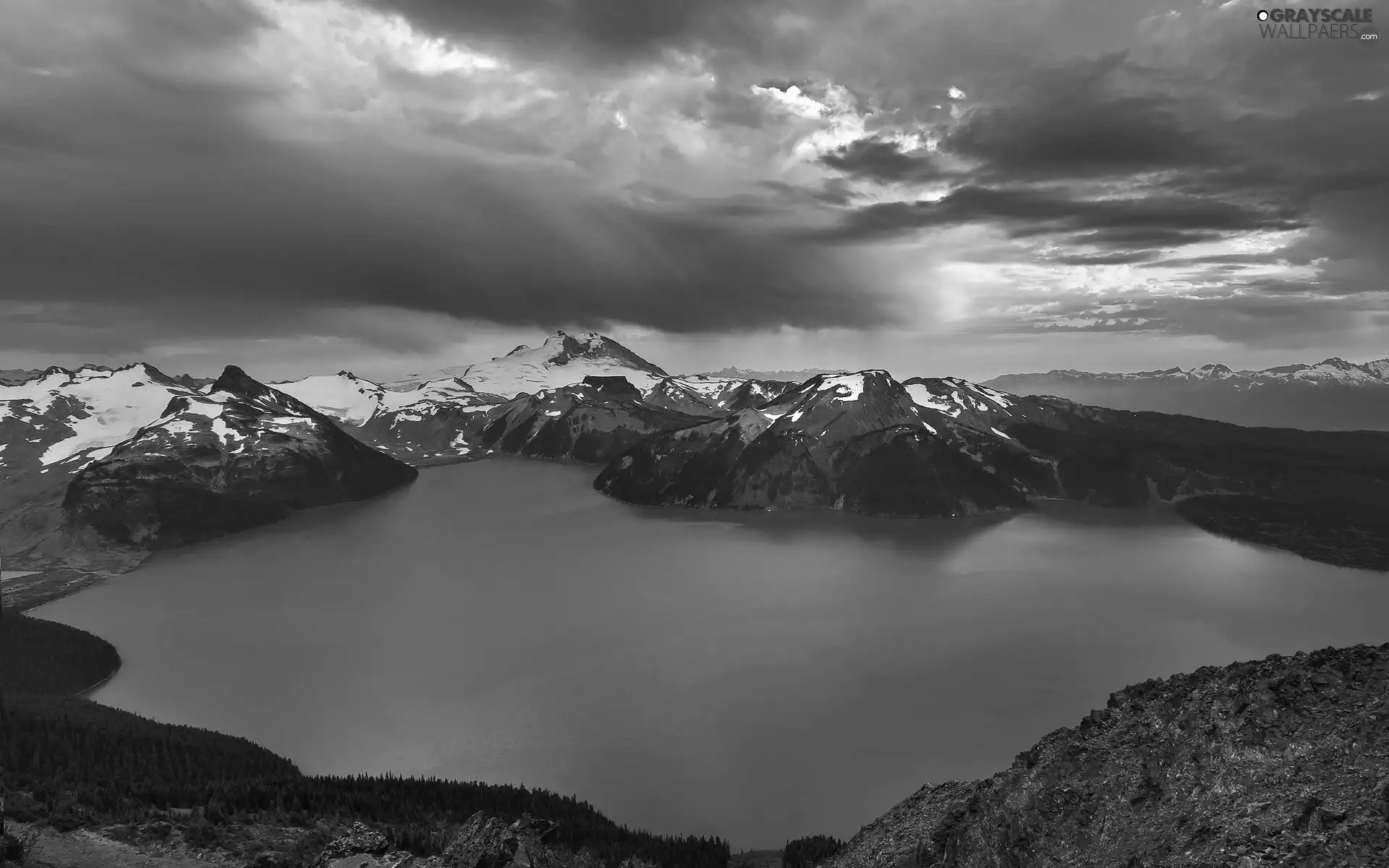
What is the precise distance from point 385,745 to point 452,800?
20177 mm

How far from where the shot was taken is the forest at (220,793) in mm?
46000

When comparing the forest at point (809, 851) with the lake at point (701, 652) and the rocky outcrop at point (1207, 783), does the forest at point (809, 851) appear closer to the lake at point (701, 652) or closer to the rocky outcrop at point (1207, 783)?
the lake at point (701, 652)

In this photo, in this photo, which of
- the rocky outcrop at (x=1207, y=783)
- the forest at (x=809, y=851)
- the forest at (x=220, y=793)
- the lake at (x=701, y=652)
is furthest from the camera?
the lake at (x=701, y=652)

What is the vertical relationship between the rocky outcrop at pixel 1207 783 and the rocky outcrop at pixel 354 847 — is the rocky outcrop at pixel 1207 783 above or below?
above

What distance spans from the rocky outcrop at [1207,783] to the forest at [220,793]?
2837 centimetres

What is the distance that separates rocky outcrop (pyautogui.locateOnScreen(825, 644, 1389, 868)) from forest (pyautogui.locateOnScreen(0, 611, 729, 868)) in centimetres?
2837

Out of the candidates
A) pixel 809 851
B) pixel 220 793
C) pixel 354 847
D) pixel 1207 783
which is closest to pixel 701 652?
pixel 809 851

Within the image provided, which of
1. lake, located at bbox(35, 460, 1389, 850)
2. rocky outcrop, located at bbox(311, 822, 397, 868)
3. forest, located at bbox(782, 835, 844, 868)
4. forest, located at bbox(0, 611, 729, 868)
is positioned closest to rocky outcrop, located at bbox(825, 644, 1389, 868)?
forest, located at bbox(782, 835, 844, 868)

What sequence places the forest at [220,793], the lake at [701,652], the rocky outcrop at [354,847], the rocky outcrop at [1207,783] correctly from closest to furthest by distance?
1. the rocky outcrop at [1207,783]
2. the rocky outcrop at [354,847]
3. the forest at [220,793]
4. the lake at [701,652]

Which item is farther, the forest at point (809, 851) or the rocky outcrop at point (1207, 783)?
the forest at point (809, 851)

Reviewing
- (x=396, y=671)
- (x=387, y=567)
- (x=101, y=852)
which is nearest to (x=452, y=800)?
(x=101, y=852)

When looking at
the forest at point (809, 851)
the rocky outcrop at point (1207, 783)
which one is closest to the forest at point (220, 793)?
the forest at point (809, 851)

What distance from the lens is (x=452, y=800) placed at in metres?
60.8

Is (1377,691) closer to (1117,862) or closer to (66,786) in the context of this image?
(1117,862)
